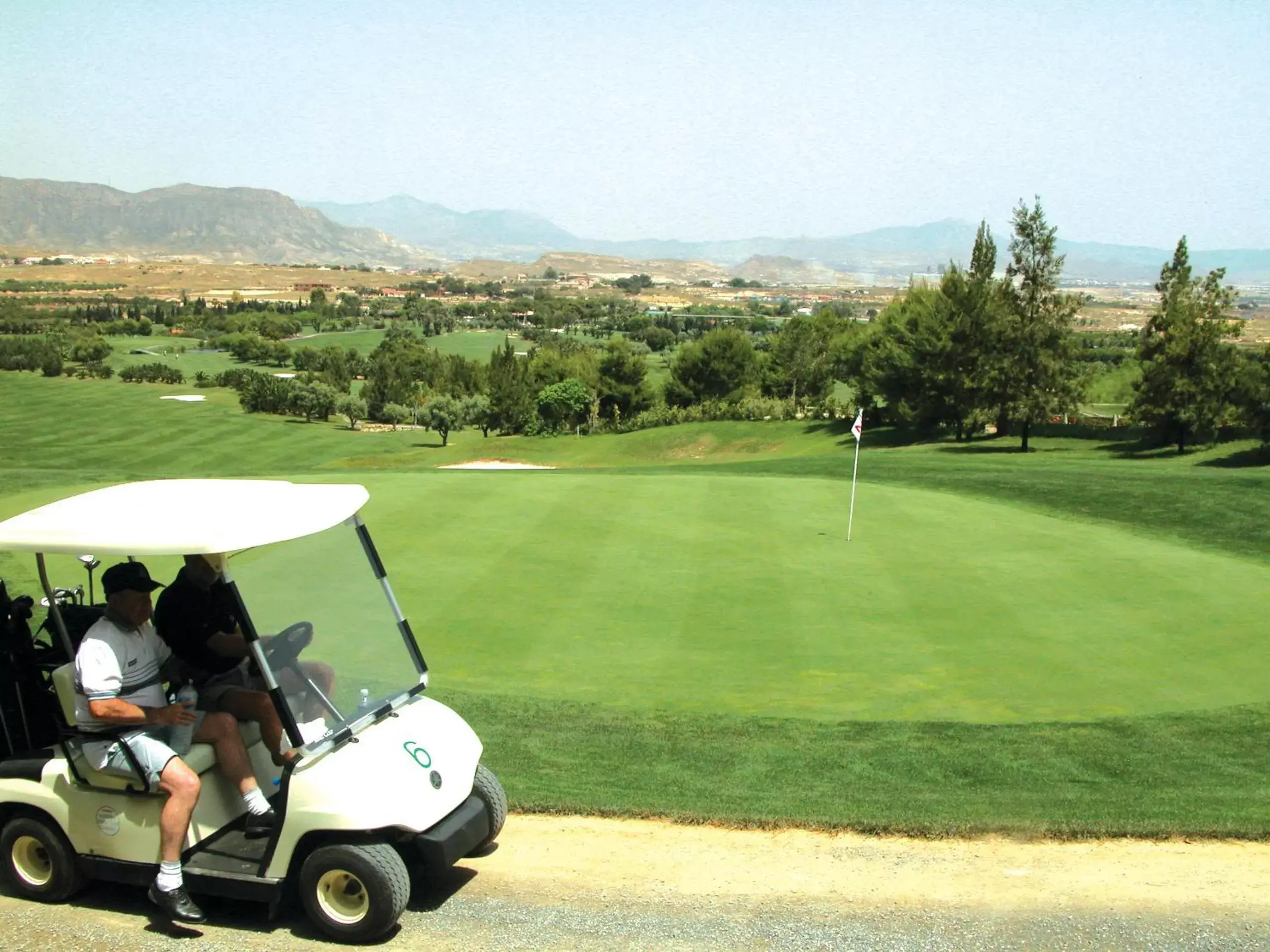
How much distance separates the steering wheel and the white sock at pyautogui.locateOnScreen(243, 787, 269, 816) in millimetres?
690

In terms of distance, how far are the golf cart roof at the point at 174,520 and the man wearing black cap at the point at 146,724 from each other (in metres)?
0.25

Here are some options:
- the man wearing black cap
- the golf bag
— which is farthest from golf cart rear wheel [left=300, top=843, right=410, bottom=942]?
the golf bag

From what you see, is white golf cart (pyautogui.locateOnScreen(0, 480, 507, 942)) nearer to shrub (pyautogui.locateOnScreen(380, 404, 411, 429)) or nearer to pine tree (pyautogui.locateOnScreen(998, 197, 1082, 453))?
pine tree (pyautogui.locateOnScreen(998, 197, 1082, 453))

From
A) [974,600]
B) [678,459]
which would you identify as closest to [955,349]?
[678,459]

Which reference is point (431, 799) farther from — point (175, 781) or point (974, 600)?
point (974, 600)

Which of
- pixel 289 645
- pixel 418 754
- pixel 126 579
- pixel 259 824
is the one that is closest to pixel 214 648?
pixel 289 645

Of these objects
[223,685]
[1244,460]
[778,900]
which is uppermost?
[223,685]

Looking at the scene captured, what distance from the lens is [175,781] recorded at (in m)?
5.78

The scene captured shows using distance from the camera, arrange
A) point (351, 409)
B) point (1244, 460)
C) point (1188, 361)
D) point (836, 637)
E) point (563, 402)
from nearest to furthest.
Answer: point (836, 637)
point (1244, 460)
point (1188, 361)
point (563, 402)
point (351, 409)

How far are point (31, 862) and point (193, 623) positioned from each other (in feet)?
5.15

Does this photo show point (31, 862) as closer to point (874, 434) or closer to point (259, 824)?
point (259, 824)

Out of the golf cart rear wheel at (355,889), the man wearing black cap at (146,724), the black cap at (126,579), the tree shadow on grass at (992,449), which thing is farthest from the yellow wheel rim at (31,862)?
the tree shadow on grass at (992,449)

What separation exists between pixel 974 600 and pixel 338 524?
9.97 m

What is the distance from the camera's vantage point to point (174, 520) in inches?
227
